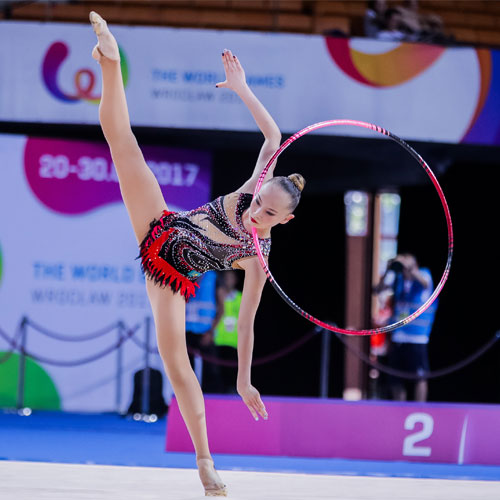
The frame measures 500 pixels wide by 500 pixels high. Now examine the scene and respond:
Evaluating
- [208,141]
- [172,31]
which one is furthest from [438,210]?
[172,31]

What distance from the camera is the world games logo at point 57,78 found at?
714cm

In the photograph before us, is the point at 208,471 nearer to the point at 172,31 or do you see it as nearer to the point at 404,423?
the point at 404,423

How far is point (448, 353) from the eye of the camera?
8.84 metres

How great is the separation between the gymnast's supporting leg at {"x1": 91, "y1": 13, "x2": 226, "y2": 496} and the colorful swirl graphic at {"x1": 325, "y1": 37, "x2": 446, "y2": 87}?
400 cm

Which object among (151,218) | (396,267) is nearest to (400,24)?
(396,267)

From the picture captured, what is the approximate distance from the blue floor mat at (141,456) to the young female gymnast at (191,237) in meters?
1.43

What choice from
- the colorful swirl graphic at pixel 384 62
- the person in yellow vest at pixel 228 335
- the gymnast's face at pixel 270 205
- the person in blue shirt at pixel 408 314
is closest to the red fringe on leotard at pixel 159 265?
the gymnast's face at pixel 270 205

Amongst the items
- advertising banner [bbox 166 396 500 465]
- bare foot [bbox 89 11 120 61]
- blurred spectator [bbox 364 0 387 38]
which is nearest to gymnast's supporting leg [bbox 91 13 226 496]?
bare foot [bbox 89 11 120 61]

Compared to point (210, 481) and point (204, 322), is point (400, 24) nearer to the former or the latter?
point (204, 322)

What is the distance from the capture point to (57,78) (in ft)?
23.5

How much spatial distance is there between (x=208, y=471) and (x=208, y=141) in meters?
4.56

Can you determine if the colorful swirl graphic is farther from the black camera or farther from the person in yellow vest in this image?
the person in yellow vest

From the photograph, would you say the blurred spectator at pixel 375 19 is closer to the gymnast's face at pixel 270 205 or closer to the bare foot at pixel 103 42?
the bare foot at pixel 103 42

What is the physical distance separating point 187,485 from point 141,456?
4.90 ft
